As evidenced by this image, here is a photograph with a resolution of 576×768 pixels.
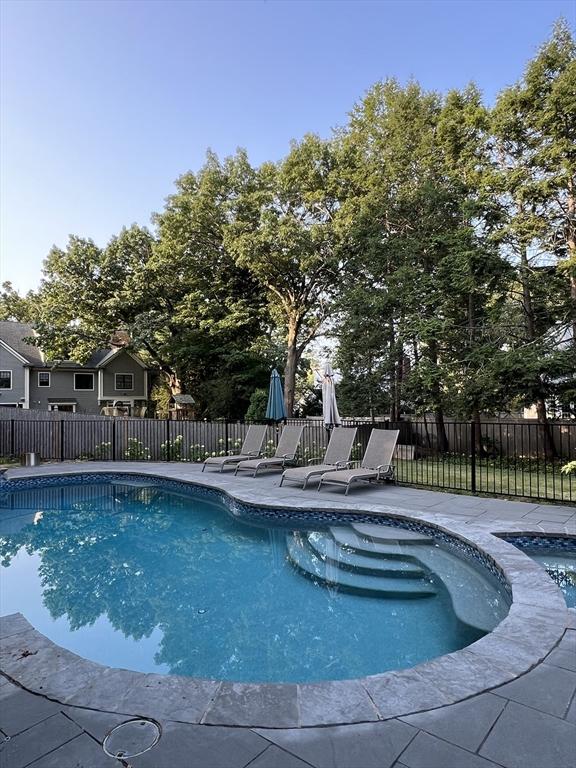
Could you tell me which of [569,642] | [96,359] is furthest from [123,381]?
[569,642]

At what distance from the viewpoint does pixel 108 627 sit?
411 centimetres

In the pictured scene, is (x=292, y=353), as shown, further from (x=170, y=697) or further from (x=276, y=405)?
(x=170, y=697)

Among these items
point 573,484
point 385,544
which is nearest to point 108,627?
point 385,544

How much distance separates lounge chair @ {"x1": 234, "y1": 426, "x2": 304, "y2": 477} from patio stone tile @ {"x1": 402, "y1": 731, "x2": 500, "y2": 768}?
798 centimetres

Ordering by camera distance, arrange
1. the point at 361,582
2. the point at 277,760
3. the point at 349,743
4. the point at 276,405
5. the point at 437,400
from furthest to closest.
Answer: the point at 437,400 < the point at 276,405 < the point at 361,582 < the point at 349,743 < the point at 277,760

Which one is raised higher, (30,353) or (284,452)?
(30,353)

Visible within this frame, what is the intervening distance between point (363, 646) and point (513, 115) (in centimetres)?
1528

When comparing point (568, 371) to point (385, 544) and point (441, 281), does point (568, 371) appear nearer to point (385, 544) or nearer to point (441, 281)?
point (441, 281)

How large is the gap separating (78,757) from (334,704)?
121cm

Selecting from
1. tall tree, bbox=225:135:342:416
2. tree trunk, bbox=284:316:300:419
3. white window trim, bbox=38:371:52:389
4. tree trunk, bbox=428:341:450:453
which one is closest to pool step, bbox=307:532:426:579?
tree trunk, bbox=428:341:450:453

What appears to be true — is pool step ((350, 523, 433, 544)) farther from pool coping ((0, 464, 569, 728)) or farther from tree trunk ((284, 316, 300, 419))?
tree trunk ((284, 316, 300, 419))

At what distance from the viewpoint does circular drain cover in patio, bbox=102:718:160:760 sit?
1.96m

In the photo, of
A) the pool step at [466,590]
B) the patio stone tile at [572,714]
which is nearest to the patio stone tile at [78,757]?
the patio stone tile at [572,714]

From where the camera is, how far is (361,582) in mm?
4863
